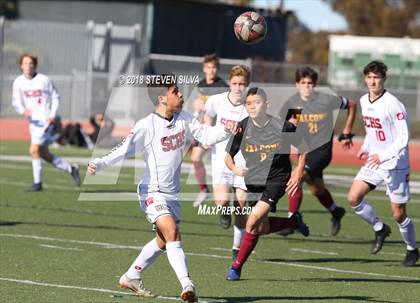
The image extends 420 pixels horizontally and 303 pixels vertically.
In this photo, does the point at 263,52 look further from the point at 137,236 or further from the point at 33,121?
the point at 137,236

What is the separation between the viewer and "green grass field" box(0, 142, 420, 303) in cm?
997

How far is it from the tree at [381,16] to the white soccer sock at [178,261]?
54.7 m

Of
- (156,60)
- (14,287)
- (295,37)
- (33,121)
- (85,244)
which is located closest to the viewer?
(14,287)

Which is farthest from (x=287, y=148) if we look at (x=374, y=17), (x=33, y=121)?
(x=374, y=17)

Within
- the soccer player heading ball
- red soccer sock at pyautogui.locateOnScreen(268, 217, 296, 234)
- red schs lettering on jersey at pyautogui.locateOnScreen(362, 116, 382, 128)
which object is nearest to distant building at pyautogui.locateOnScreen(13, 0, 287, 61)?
red schs lettering on jersey at pyautogui.locateOnScreen(362, 116, 382, 128)

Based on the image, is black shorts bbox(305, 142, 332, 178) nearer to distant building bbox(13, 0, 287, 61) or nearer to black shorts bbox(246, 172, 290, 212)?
black shorts bbox(246, 172, 290, 212)

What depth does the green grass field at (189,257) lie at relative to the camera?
9969 mm

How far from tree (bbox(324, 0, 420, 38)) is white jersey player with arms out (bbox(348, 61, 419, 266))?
168 ft

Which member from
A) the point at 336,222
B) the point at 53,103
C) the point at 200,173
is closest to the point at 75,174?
the point at 53,103

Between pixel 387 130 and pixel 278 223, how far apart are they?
1686 millimetres

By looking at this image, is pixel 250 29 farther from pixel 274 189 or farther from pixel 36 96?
pixel 36 96

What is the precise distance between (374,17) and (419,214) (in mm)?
48883

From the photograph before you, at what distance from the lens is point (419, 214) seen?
16.9 meters

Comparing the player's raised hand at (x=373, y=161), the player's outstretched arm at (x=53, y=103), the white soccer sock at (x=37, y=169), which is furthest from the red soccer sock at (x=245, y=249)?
the player's outstretched arm at (x=53, y=103)
